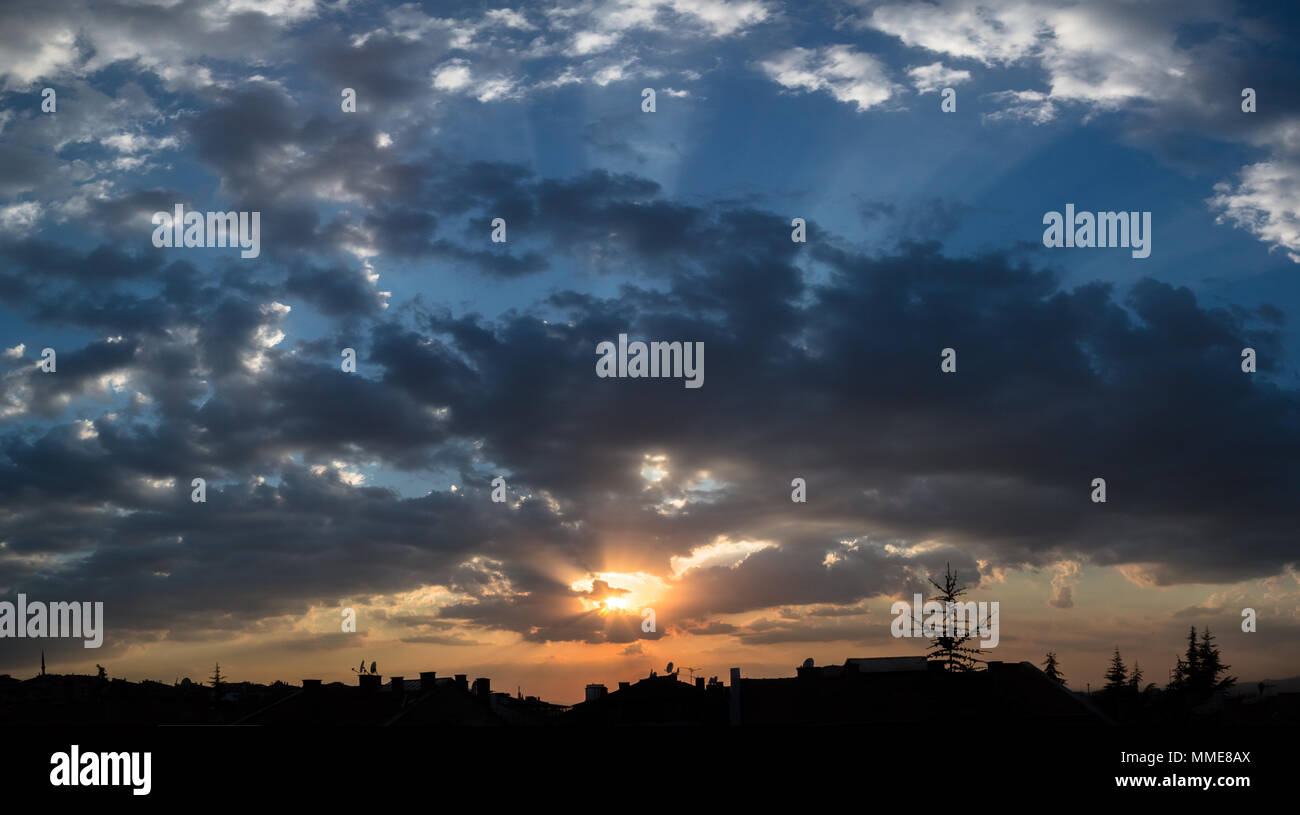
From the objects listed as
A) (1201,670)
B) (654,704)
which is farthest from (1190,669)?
(654,704)

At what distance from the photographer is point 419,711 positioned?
7388cm

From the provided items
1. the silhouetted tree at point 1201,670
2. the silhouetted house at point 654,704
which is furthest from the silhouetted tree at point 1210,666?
the silhouetted house at point 654,704

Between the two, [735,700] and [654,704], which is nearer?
[735,700]

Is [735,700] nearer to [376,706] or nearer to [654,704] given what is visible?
[654,704]

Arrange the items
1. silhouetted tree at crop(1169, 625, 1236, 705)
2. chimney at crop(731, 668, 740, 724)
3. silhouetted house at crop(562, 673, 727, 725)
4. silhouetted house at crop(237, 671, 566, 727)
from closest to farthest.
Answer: chimney at crop(731, 668, 740, 724) < silhouetted house at crop(237, 671, 566, 727) < silhouetted house at crop(562, 673, 727, 725) < silhouetted tree at crop(1169, 625, 1236, 705)

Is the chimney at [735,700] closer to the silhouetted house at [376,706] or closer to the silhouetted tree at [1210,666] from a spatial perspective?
the silhouetted house at [376,706]

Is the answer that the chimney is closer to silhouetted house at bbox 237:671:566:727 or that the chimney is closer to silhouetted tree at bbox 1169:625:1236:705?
silhouetted house at bbox 237:671:566:727

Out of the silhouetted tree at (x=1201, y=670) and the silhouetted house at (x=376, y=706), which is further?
the silhouetted tree at (x=1201, y=670)

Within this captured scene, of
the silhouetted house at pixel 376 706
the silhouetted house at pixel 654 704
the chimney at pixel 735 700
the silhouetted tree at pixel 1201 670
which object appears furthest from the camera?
the silhouetted tree at pixel 1201 670

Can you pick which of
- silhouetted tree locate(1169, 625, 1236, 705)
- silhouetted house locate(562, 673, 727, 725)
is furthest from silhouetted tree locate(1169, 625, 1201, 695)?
silhouetted house locate(562, 673, 727, 725)

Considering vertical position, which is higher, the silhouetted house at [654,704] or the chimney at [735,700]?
the chimney at [735,700]
